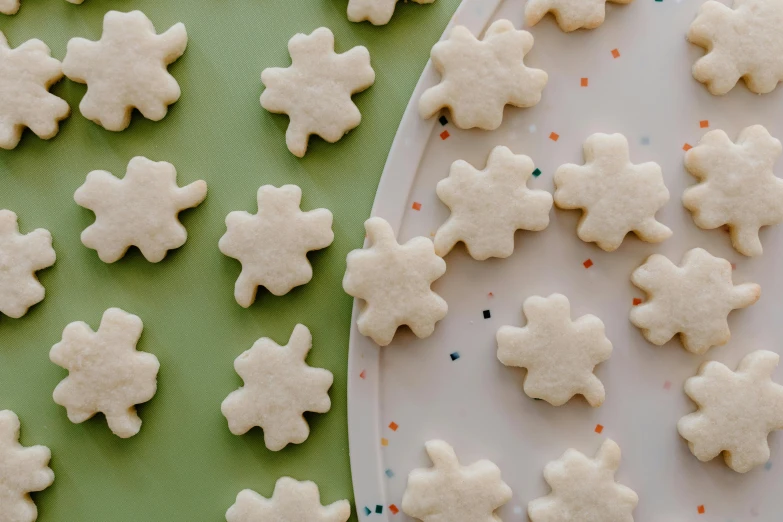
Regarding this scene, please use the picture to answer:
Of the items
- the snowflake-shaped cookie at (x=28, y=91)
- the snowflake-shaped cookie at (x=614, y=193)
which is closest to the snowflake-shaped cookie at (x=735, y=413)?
the snowflake-shaped cookie at (x=614, y=193)

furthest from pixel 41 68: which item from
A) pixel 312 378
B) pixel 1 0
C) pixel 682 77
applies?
pixel 682 77

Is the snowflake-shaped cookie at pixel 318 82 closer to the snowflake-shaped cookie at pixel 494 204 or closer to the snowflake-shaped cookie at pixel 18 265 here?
the snowflake-shaped cookie at pixel 494 204

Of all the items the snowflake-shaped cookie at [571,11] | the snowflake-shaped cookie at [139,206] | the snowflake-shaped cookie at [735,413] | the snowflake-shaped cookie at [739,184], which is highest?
the snowflake-shaped cookie at [571,11]

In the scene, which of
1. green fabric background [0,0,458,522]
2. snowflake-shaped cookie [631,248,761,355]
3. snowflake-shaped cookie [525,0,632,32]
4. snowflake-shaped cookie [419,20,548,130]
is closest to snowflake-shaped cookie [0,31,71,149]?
green fabric background [0,0,458,522]

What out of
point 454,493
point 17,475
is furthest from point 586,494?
point 17,475

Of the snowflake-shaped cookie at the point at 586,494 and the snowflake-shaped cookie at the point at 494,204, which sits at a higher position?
the snowflake-shaped cookie at the point at 494,204

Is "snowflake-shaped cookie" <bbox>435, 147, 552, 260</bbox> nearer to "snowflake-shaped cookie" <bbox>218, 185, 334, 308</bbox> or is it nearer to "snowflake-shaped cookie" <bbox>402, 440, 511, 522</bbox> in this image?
"snowflake-shaped cookie" <bbox>218, 185, 334, 308</bbox>
